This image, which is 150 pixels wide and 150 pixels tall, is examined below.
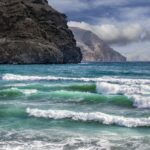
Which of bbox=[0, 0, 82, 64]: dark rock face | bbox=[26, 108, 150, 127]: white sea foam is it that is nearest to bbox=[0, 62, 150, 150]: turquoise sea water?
bbox=[26, 108, 150, 127]: white sea foam

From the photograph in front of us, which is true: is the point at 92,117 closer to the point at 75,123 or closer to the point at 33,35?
the point at 75,123

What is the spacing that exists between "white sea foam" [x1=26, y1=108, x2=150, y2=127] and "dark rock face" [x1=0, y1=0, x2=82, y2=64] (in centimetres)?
12620

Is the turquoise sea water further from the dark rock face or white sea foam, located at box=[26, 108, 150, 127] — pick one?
the dark rock face

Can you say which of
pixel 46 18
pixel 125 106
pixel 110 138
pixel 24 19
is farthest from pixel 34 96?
pixel 46 18

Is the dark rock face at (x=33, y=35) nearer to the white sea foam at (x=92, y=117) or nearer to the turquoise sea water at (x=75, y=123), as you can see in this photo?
the turquoise sea water at (x=75, y=123)

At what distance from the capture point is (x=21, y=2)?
17175 cm

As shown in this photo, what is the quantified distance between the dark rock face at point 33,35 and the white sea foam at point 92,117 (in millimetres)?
126200

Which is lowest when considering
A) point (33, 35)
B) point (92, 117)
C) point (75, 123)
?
point (75, 123)

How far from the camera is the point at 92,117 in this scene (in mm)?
22141

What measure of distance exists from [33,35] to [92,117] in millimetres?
140473

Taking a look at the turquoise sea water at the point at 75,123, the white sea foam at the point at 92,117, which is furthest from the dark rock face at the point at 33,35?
the white sea foam at the point at 92,117

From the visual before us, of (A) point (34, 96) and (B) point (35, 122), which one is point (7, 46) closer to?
(A) point (34, 96)

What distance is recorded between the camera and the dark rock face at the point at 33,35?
15075 centimetres

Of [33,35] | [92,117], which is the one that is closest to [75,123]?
[92,117]
